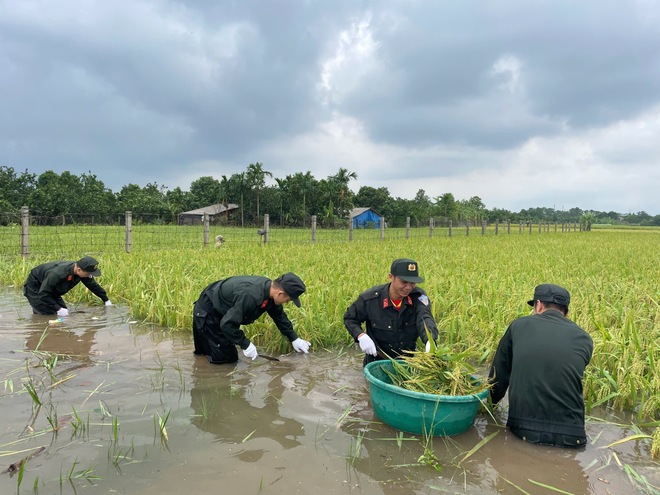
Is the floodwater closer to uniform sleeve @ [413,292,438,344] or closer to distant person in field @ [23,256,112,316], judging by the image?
uniform sleeve @ [413,292,438,344]

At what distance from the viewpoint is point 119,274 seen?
7055 millimetres

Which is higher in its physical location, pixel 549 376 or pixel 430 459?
pixel 549 376

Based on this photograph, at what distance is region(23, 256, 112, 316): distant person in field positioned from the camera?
5.32 metres

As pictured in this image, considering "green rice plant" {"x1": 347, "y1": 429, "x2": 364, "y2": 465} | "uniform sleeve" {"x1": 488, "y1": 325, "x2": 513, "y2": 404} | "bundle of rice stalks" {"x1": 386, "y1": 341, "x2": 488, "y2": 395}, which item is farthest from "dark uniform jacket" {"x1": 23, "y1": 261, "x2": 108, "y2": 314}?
"uniform sleeve" {"x1": 488, "y1": 325, "x2": 513, "y2": 404}

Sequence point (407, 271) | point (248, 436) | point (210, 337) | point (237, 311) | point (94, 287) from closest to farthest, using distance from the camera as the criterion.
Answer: point (248, 436)
point (407, 271)
point (237, 311)
point (210, 337)
point (94, 287)

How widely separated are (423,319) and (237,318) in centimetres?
152

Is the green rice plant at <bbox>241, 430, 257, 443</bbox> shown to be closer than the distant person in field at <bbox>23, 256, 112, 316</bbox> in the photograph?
Yes

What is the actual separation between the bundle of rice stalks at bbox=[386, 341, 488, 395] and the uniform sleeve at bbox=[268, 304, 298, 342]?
57.5 inches

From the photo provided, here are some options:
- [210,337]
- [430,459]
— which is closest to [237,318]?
[210,337]

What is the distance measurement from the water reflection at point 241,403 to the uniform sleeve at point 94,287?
2.55m

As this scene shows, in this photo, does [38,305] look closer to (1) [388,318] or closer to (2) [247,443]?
(2) [247,443]

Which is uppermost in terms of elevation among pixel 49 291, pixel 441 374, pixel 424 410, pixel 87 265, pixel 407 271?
pixel 407 271

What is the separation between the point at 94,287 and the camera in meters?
5.75

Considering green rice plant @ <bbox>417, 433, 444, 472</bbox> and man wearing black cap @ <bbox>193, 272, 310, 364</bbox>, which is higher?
man wearing black cap @ <bbox>193, 272, 310, 364</bbox>
